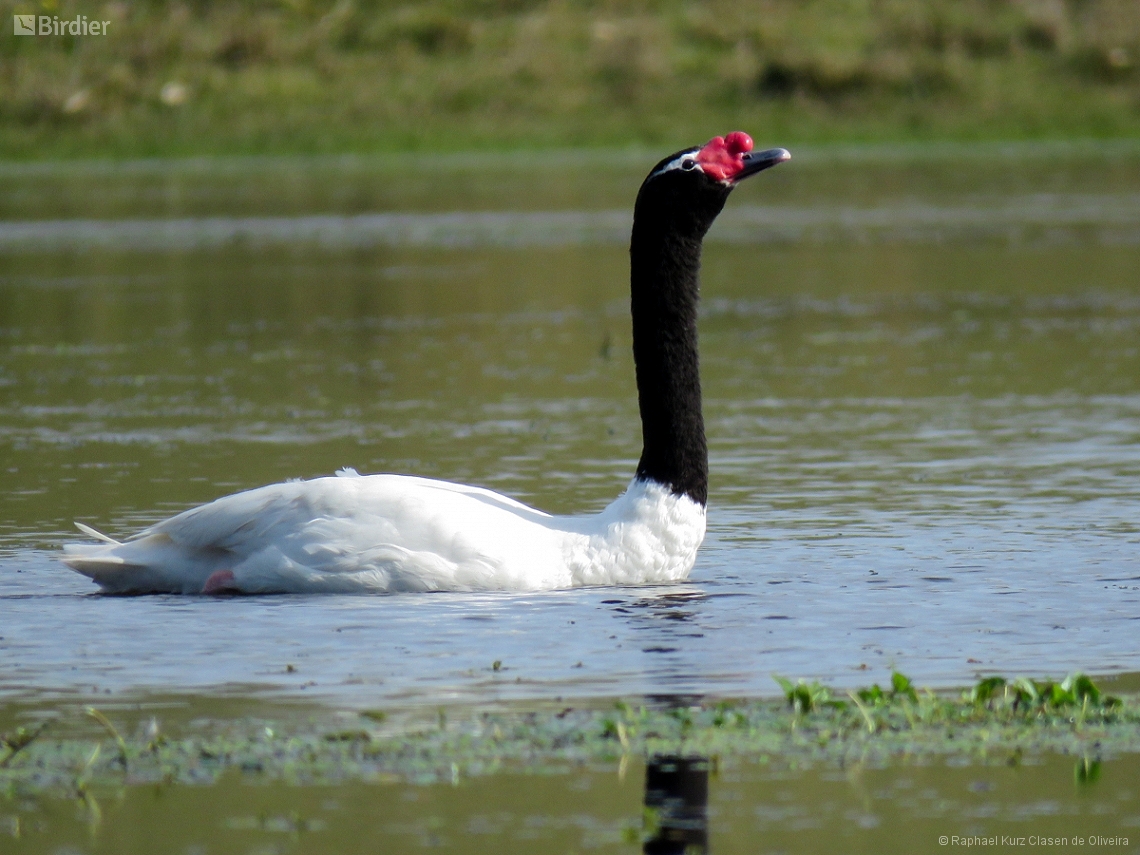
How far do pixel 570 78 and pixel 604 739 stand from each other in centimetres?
4200

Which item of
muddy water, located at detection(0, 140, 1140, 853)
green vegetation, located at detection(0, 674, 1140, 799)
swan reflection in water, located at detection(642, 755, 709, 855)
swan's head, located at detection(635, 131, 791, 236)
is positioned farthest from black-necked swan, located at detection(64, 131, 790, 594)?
swan reflection in water, located at detection(642, 755, 709, 855)

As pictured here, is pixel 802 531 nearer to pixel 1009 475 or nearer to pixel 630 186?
pixel 1009 475

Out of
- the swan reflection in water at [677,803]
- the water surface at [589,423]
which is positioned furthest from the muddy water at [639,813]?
the water surface at [589,423]

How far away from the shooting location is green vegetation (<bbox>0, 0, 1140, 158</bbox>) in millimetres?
45000

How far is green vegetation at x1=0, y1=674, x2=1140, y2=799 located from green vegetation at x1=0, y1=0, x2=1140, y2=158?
36706mm

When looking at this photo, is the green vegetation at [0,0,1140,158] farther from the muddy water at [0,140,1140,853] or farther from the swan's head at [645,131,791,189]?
the swan's head at [645,131,791,189]

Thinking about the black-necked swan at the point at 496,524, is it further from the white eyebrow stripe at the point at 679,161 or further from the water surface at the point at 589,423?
the water surface at the point at 589,423

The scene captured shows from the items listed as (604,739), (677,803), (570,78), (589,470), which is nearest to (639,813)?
(677,803)

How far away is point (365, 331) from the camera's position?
20234 mm

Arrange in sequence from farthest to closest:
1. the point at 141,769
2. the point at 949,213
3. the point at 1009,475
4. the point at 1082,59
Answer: the point at 1082,59
the point at 949,213
the point at 1009,475
the point at 141,769

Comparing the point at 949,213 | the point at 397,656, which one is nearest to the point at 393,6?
the point at 949,213

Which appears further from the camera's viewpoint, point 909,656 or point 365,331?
point 365,331

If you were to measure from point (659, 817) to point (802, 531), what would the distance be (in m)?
4.71

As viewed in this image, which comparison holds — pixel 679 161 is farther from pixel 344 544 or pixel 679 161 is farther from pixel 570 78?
pixel 570 78
